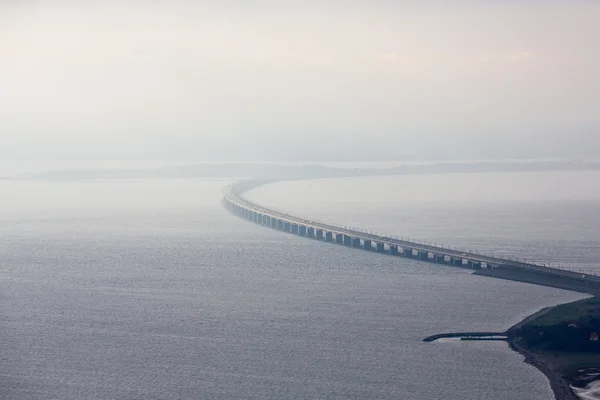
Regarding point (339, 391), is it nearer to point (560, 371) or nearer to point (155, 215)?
point (560, 371)

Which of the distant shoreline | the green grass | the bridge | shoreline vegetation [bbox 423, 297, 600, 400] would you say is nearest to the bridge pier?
the bridge

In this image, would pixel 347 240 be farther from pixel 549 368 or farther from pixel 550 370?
pixel 550 370

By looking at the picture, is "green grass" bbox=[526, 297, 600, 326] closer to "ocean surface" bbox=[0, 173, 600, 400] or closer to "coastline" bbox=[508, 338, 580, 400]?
"ocean surface" bbox=[0, 173, 600, 400]

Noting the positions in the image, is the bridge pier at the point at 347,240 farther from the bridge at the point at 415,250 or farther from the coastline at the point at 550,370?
the coastline at the point at 550,370

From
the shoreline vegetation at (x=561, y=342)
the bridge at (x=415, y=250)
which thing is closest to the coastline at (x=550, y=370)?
the shoreline vegetation at (x=561, y=342)

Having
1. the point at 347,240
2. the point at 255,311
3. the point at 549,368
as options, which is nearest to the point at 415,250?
the point at 347,240
